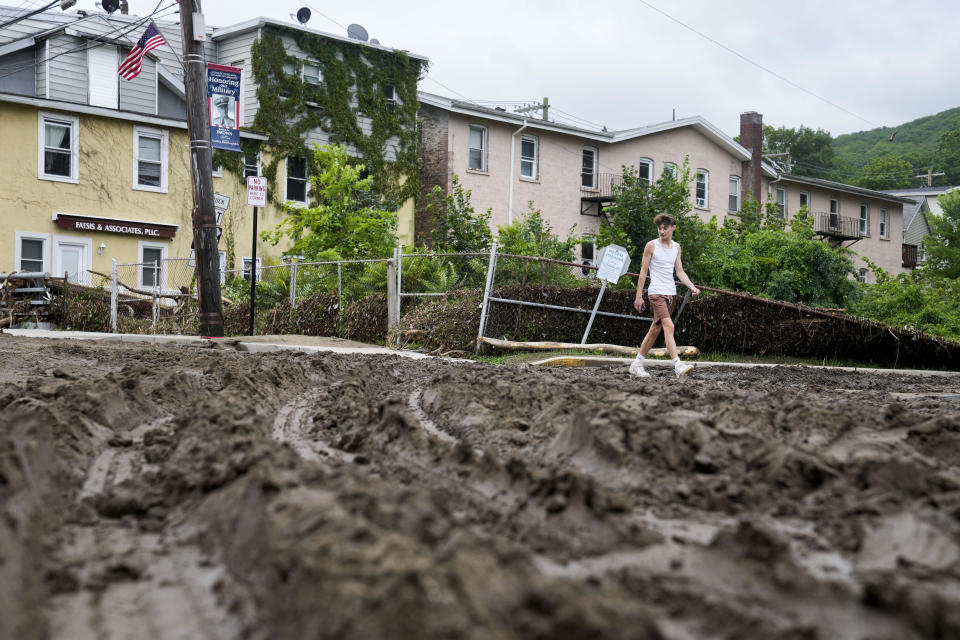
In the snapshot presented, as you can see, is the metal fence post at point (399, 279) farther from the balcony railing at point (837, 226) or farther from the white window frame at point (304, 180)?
the balcony railing at point (837, 226)

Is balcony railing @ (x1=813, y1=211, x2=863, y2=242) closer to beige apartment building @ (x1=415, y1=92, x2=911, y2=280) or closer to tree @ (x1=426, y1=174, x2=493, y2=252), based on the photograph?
beige apartment building @ (x1=415, y1=92, x2=911, y2=280)

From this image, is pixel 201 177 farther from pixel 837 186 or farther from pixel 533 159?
pixel 837 186

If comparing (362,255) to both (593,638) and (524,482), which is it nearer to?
(524,482)

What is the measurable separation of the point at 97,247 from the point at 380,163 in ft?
31.3

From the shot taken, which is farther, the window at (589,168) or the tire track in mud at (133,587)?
Result: the window at (589,168)

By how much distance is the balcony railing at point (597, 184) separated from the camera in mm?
34594

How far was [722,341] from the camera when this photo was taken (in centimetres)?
1558

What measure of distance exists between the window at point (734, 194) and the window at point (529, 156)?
10878mm

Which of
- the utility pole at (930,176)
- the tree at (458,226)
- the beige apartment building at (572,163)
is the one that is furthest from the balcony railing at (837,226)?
the utility pole at (930,176)

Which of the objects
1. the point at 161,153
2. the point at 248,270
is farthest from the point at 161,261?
the point at 248,270

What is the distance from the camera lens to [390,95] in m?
31.4

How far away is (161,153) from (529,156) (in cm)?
1309

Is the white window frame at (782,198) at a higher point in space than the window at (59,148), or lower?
higher

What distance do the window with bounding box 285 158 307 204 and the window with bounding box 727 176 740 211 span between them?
1942 centimetres
